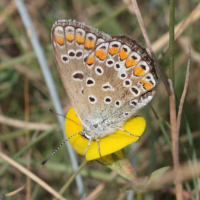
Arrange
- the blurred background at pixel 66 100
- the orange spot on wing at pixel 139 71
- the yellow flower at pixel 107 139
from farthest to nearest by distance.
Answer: the blurred background at pixel 66 100 → the orange spot on wing at pixel 139 71 → the yellow flower at pixel 107 139

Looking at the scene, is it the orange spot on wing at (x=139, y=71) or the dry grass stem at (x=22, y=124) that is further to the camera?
the dry grass stem at (x=22, y=124)

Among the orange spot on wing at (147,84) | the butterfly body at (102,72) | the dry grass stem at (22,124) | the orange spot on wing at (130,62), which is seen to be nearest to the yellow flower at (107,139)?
the butterfly body at (102,72)

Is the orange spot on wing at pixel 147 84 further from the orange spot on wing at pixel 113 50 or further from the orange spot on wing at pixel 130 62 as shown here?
the orange spot on wing at pixel 113 50

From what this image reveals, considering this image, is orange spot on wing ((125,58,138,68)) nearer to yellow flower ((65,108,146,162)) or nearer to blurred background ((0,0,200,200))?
yellow flower ((65,108,146,162))

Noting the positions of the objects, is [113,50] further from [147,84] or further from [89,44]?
[147,84]

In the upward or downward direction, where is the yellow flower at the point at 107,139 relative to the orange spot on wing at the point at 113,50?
Result: downward

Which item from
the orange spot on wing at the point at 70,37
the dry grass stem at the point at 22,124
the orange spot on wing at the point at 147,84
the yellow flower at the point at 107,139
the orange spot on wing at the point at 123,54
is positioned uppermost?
the orange spot on wing at the point at 70,37

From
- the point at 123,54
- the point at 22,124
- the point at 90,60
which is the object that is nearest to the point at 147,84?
the point at 123,54
